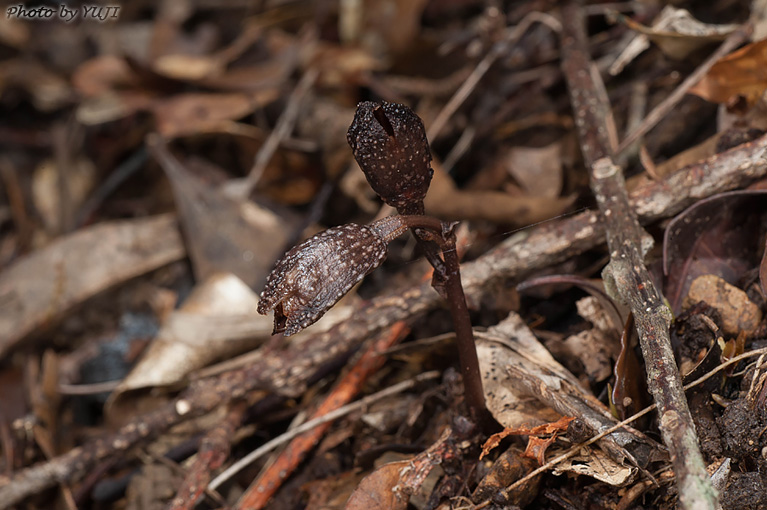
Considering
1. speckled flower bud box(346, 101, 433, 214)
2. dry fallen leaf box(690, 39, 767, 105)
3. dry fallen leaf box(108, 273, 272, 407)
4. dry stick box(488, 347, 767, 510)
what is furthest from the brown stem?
dry fallen leaf box(690, 39, 767, 105)

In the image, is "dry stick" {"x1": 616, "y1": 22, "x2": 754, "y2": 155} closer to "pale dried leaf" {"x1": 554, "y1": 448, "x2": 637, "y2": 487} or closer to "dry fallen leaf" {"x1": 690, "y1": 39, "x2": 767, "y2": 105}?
"dry fallen leaf" {"x1": 690, "y1": 39, "x2": 767, "y2": 105}

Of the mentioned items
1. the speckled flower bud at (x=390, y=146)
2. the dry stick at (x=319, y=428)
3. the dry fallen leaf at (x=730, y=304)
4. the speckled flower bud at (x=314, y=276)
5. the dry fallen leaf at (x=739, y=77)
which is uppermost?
the speckled flower bud at (x=390, y=146)

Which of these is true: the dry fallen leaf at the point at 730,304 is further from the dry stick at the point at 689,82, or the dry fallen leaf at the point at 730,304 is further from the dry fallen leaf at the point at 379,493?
the dry fallen leaf at the point at 379,493

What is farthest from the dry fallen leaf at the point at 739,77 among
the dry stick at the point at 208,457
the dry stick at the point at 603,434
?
the dry stick at the point at 208,457

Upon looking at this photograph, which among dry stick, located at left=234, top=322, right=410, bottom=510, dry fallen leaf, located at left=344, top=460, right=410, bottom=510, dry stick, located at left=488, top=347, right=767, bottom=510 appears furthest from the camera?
dry stick, located at left=234, top=322, right=410, bottom=510

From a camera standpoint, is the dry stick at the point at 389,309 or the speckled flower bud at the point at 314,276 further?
the dry stick at the point at 389,309

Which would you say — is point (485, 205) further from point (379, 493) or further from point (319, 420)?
point (379, 493)

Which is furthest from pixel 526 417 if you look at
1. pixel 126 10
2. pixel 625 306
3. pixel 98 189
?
pixel 126 10
